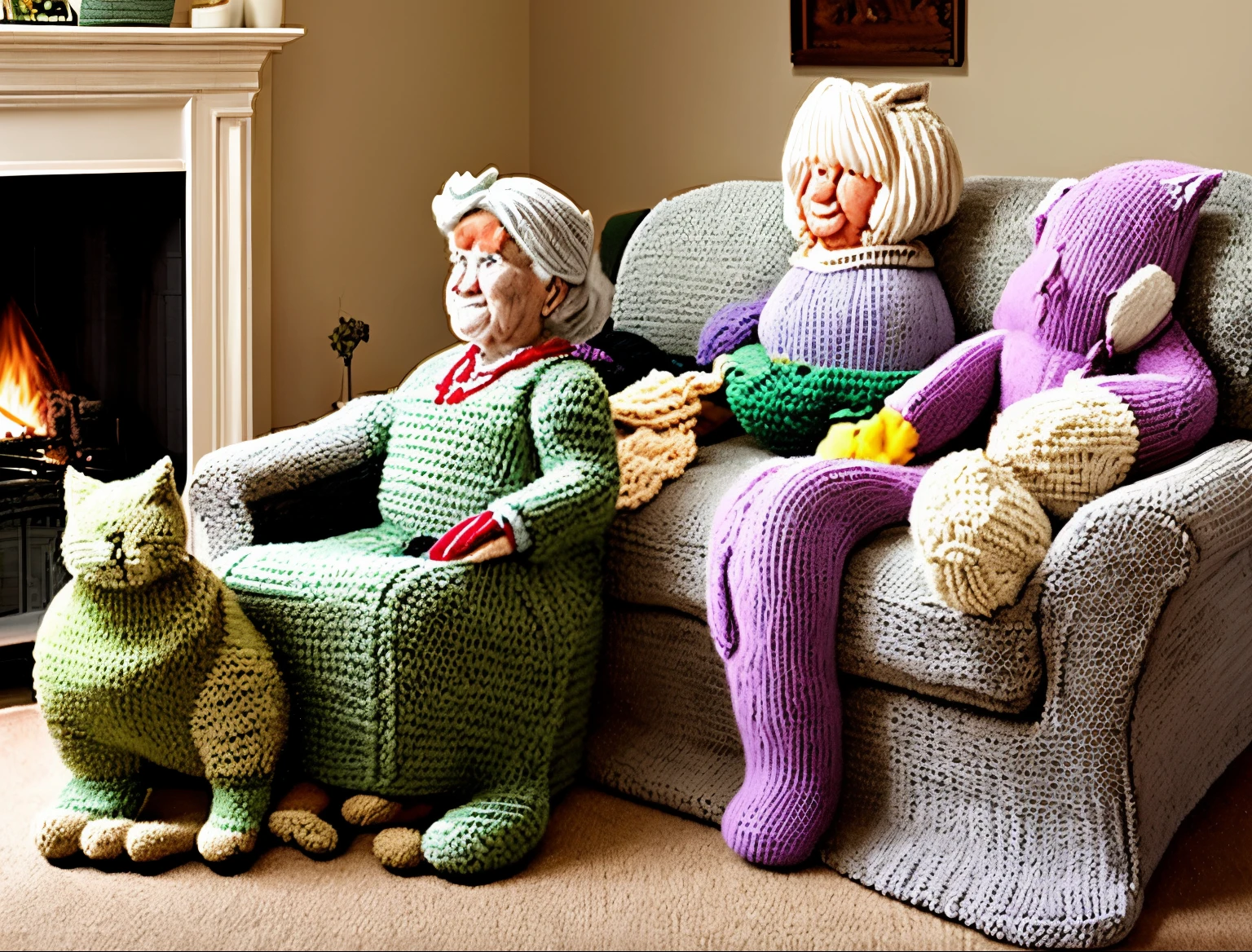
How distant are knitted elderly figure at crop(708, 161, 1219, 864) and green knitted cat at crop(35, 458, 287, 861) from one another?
1.79 feet

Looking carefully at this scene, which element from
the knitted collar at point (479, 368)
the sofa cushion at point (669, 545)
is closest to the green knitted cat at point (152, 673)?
the knitted collar at point (479, 368)

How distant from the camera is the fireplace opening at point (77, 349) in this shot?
8.59 feet

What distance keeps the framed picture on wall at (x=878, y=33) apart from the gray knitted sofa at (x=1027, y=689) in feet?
3.39

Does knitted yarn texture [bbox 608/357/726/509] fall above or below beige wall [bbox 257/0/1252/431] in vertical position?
below

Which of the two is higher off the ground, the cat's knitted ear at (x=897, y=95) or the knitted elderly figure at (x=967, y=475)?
→ the cat's knitted ear at (x=897, y=95)

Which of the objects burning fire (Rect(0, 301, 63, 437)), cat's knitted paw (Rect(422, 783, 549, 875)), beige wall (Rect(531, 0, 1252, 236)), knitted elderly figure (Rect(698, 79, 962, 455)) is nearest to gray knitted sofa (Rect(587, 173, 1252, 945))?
knitted elderly figure (Rect(698, 79, 962, 455))

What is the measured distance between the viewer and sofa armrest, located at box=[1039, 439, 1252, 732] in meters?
1.57

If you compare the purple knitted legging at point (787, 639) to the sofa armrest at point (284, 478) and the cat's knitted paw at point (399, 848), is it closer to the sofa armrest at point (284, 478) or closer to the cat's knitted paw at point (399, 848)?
the cat's knitted paw at point (399, 848)

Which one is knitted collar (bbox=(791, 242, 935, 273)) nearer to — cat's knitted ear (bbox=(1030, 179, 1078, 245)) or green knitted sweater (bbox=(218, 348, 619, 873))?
cat's knitted ear (bbox=(1030, 179, 1078, 245))

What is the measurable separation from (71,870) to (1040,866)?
107 cm

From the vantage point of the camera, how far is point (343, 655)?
1.74 m

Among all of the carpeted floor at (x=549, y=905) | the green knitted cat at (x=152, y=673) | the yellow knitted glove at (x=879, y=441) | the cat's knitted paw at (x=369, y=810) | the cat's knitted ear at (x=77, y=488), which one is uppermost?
the yellow knitted glove at (x=879, y=441)

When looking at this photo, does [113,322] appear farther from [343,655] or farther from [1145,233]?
[1145,233]

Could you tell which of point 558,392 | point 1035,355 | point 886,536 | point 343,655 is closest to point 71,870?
point 343,655
